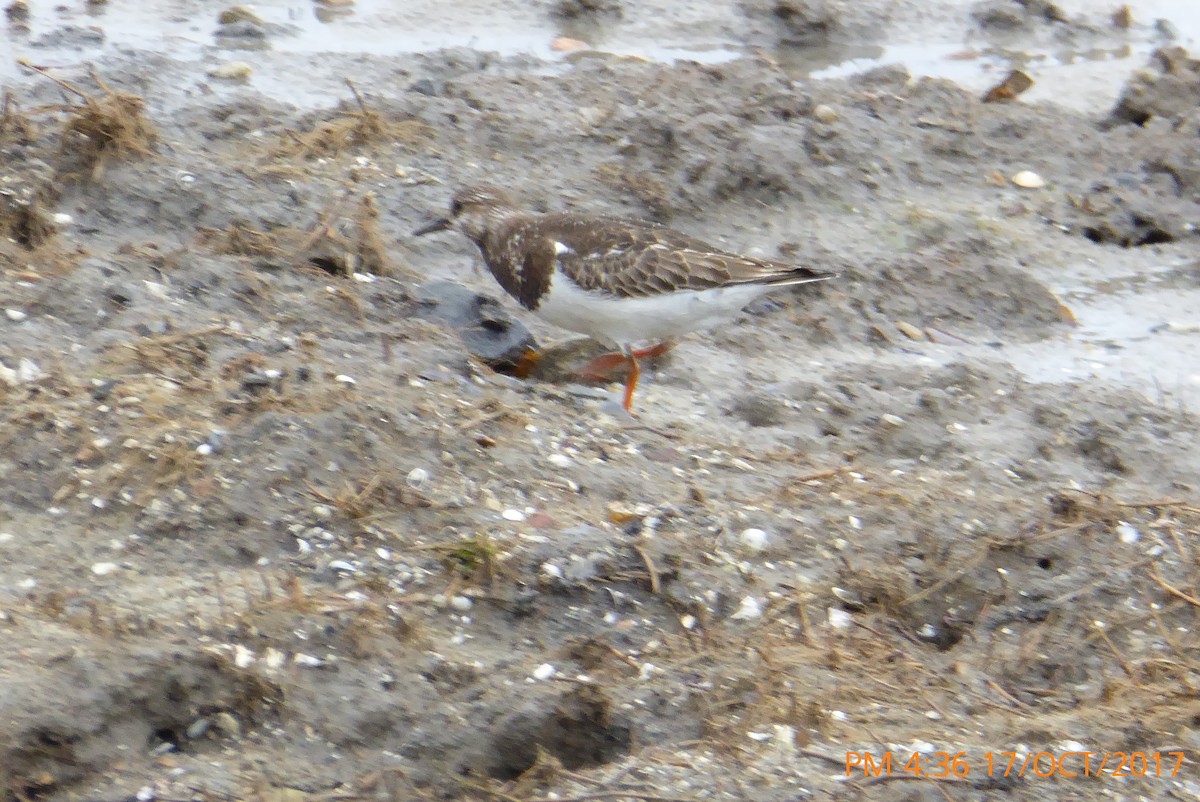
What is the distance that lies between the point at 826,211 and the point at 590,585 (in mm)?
3516

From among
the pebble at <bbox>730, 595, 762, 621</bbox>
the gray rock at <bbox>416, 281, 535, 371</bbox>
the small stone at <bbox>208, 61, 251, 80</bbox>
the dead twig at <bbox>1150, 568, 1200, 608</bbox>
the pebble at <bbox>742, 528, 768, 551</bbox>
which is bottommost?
the gray rock at <bbox>416, 281, 535, 371</bbox>

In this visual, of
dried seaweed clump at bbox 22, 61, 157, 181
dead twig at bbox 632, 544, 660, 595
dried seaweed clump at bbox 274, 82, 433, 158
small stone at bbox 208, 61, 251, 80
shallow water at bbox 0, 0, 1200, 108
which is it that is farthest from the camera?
shallow water at bbox 0, 0, 1200, 108

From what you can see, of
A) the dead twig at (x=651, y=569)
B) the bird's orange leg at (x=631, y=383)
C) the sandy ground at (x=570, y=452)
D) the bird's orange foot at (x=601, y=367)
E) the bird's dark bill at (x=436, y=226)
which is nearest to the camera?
the sandy ground at (x=570, y=452)

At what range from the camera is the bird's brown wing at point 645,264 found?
5461 mm

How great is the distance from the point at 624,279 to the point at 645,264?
0.12m

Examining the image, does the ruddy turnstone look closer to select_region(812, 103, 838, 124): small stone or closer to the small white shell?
select_region(812, 103, 838, 124): small stone

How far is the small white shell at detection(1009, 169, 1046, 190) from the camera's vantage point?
7.53 meters

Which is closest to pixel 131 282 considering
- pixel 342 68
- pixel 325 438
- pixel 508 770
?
pixel 325 438

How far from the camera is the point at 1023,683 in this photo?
4023 mm

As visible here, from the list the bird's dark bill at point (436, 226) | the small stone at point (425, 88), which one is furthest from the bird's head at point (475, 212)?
the small stone at point (425, 88)

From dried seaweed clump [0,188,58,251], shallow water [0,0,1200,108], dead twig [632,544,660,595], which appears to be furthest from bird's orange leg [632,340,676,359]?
shallow water [0,0,1200,108]

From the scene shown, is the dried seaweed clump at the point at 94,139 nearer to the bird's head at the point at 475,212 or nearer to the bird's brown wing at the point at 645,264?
the bird's head at the point at 475,212
